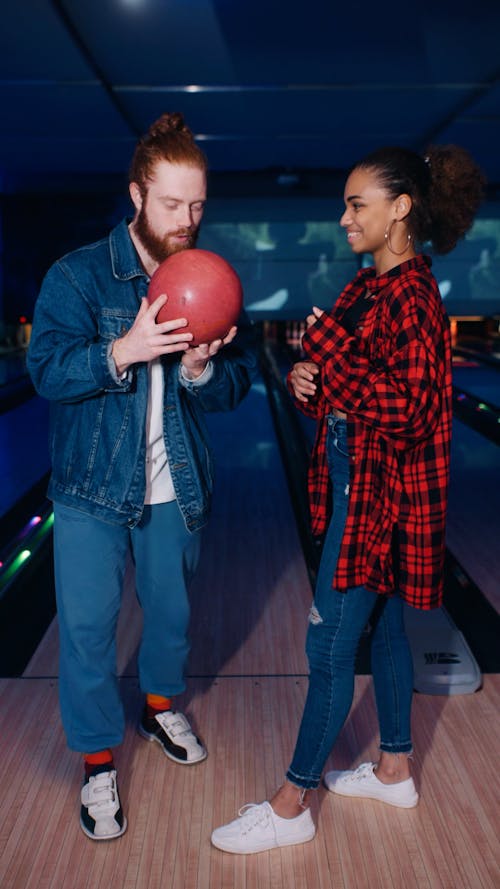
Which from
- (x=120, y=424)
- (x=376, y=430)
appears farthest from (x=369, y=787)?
(x=120, y=424)

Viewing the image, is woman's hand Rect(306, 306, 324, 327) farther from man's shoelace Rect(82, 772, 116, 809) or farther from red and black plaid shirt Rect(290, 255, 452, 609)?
man's shoelace Rect(82, 772, 116, 809)

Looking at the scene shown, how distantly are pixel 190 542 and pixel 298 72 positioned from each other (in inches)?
150

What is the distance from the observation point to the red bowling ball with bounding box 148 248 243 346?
1.43 m

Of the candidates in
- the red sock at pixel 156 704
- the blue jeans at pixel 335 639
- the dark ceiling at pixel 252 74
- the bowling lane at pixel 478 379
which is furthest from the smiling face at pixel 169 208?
the bowling lane at pixel 478 379

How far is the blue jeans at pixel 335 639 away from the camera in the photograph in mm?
1540

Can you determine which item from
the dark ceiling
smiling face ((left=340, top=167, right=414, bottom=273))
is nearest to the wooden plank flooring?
smiling face ((left=340, top=167, right=414, bottom=273))

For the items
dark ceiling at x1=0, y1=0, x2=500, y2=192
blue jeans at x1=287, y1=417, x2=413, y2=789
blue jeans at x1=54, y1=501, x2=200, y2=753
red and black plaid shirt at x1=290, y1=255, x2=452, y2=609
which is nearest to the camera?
red and black plaid shirt at x1=290, y1=255, x2=452, y2=609

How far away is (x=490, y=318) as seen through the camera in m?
11.7

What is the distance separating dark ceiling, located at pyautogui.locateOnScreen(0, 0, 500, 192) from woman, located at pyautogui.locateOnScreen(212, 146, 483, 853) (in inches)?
101

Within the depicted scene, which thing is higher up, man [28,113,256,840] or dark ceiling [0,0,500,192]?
dark ceiling [0,0,500,192]

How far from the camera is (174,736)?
75.7 inches

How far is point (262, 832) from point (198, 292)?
43.9 inches

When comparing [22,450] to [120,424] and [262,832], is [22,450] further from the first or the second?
[262,832]

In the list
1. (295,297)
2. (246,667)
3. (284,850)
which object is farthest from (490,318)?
(284,850)
